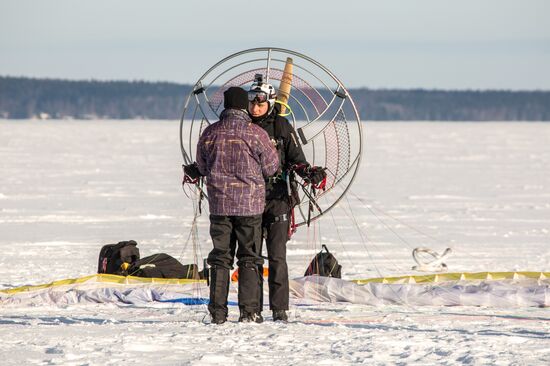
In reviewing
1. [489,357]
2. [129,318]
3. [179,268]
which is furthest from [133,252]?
[489,357]

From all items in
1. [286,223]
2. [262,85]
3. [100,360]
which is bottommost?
[100,360]

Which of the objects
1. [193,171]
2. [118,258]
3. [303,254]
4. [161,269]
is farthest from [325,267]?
[303,254]

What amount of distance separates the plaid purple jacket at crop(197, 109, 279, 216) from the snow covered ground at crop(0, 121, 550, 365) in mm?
648

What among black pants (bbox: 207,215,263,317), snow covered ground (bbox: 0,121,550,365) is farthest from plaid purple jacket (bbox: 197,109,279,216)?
snow covered ground (bbox: 0,121,550,365)

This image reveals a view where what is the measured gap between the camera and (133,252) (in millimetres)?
8008

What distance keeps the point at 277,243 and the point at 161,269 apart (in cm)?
188

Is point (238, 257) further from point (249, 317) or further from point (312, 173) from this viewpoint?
point (312, 173)

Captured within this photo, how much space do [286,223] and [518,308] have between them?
172 cm

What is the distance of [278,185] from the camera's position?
6344 millimetres

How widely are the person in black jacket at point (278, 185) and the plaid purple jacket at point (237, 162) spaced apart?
8.3 inches

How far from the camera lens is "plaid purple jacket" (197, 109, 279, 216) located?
19.8ft

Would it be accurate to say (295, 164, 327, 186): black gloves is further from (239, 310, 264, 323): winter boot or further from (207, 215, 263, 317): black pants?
(239, 310, 264, 323): winter boot

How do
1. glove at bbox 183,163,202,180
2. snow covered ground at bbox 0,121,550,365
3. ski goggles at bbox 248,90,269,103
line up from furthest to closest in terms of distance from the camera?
ski goggles at bbox 248,90,269,103
glove at bbox 183,163,202,180
snow covered ground at bbox 0,121,550,365

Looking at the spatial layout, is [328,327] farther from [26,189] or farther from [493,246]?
[26,189]
